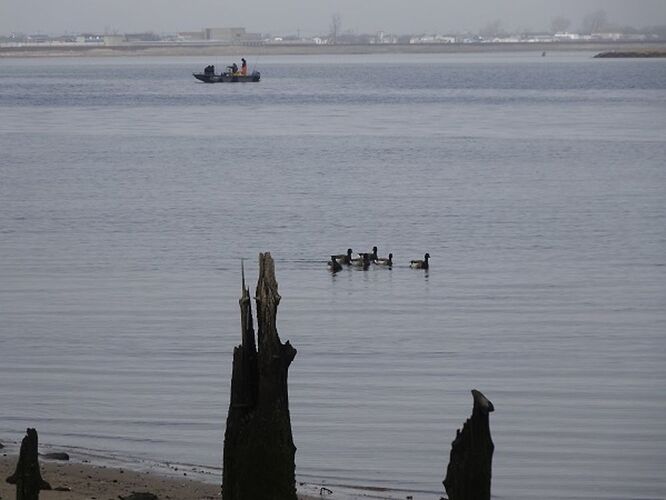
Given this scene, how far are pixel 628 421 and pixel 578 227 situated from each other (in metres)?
20.0

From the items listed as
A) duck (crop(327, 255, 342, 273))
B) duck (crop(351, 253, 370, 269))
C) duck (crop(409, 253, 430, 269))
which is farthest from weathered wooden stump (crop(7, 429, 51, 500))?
duck (crop(409, 253, 430, 269))

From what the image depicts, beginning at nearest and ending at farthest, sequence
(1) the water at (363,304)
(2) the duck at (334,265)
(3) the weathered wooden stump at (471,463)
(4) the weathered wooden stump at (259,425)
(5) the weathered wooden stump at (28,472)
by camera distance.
Answer: (3) the weathered wooden stump at (471,463) → (4) the weathered wooden stump at (259,425) → (5) the weathered wooden stump at (28,472) → (1) the water at (363,304) → (2) the duck at (334,265)

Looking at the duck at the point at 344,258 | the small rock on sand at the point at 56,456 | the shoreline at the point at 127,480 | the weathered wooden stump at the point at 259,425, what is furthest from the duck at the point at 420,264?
the weathered wooden stump at the point at 259,425

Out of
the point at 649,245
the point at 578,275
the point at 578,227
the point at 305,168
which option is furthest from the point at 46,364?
the point at 305,168

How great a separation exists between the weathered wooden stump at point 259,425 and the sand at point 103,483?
3101 mm

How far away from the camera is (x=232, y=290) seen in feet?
85.8

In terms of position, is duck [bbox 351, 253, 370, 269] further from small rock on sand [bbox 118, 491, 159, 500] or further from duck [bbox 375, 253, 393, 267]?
small rock on sand [bbox 118, 491, 159, 500]

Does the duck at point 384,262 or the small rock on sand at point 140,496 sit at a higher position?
the small rock on sand at point 140,496

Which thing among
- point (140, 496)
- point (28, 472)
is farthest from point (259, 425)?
point (140, 496)

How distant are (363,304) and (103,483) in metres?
11.2

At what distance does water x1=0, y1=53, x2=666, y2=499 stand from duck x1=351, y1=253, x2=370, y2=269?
1.18 ft

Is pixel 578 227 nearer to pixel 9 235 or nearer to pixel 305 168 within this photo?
pixel 9 235

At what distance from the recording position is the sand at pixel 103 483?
13.1 metres

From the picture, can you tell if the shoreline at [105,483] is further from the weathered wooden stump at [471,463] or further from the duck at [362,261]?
the duck at [362,261]
